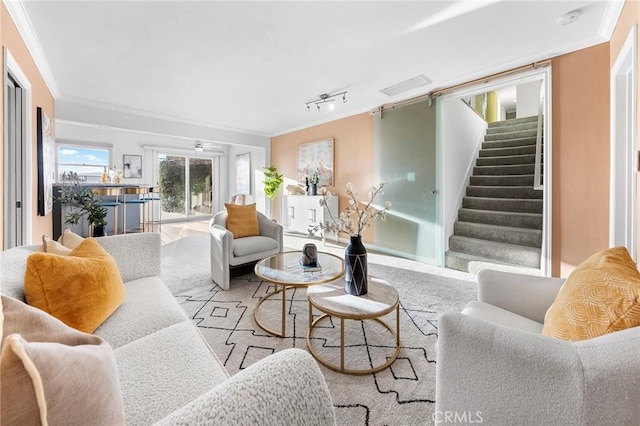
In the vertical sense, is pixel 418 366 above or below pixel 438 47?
below

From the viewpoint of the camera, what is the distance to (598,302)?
2.92 feet

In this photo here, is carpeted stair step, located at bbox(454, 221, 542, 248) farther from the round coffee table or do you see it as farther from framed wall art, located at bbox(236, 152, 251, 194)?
framed wall art, located at bbox(236, 152, 251, 194)

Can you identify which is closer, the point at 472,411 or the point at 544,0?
the point at 472,411

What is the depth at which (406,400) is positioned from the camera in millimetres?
1357

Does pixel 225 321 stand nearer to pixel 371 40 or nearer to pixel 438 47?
pixel 371 40

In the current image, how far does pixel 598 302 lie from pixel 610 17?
8.70 feet

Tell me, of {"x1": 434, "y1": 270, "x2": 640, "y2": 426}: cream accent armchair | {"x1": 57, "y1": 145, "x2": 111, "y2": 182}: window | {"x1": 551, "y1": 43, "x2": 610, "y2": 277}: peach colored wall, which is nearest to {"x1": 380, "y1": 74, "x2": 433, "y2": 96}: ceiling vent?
{"x1": 551, "y1": 43, "x2": 610, "y2": 277}: peach colored wall

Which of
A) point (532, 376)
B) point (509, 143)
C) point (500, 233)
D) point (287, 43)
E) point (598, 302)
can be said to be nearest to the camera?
point (532, 376)

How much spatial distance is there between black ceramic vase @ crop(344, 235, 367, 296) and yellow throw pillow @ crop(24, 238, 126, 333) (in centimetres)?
126

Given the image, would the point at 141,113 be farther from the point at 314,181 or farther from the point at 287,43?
the point at 287,43

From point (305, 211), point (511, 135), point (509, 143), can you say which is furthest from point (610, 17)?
point (305, 211)

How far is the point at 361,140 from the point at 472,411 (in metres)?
4.25

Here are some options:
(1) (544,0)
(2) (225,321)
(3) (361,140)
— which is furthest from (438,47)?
(2) (225,321)

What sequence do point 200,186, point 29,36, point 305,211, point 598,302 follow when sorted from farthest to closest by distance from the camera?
point 200,186, point 305,211, point 29,36, point 598,302
